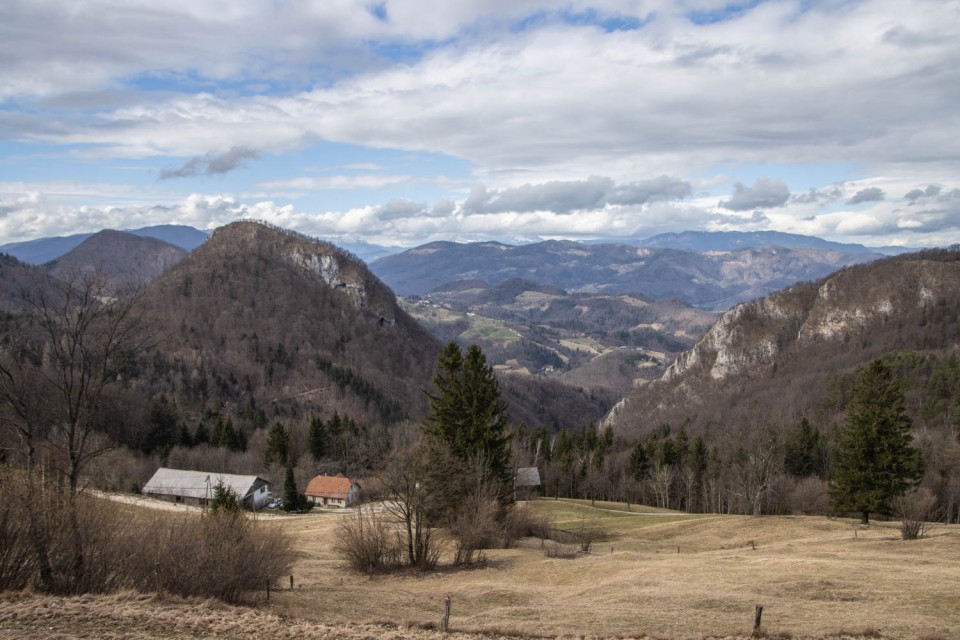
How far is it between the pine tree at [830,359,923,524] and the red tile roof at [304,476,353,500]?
57.8m

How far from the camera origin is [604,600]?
1011 inches

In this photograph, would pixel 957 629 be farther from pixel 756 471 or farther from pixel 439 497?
pixel 756 471

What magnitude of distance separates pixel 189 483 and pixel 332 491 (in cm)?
1814

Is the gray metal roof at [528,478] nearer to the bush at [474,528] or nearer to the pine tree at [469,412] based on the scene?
the pine tree at [469,412]

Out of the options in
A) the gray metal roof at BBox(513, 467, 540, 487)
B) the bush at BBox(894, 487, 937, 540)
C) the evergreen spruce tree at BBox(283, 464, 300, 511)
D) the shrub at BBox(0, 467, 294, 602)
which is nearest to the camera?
the shrub at BBox(0, 467, 294, 602)

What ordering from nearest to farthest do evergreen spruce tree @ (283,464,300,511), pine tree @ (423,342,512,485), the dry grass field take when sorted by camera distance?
the dry grass field → pine tree @ (423,342,512,485) → evergreen spruce tree @ (283,464,300,511)

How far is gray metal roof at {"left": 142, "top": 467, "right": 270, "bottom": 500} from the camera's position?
80.1m

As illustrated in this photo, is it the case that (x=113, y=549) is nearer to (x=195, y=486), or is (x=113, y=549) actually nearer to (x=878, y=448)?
(x=878, y=448)

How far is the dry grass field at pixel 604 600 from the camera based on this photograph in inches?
754

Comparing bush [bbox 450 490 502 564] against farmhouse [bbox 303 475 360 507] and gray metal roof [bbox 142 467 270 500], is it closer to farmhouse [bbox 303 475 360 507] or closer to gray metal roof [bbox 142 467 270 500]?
farmhouse [bbox 303 475 360 507]

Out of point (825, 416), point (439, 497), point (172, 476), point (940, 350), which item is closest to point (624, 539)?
point (439, 497)

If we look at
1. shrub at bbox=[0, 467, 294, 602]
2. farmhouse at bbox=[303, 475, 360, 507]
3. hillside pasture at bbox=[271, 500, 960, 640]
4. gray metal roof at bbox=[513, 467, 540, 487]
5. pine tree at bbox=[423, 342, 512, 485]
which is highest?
pine tree at bbox=[423, 342, 512, 485]

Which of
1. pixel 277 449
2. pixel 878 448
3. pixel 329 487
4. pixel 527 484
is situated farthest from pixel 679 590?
pixel 277 449

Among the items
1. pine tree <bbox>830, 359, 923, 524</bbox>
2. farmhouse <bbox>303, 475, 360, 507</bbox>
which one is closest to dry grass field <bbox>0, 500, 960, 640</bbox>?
pine tree <bbox>830, 359, 923, 524</bbox>
